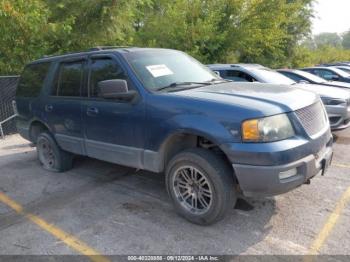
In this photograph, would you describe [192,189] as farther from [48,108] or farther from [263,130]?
[48,108]

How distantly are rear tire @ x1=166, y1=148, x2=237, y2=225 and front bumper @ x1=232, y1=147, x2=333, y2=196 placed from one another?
0.20 meters

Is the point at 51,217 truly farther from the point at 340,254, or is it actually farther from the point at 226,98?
the point at 340,254

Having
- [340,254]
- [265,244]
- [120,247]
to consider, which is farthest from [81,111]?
[340,254]

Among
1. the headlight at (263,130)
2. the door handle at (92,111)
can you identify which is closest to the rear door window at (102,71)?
the door handle at (92,111)

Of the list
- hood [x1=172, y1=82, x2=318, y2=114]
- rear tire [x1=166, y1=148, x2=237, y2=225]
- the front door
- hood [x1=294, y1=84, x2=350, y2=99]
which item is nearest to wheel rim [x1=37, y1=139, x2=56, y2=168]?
the front door

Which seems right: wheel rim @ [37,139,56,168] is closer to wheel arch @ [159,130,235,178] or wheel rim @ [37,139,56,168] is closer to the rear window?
the rear window

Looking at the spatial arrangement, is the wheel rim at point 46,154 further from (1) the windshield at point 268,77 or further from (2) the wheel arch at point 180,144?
(1) the windshield at point 268,77

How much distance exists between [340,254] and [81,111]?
140 inches

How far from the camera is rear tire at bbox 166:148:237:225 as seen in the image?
3480mm

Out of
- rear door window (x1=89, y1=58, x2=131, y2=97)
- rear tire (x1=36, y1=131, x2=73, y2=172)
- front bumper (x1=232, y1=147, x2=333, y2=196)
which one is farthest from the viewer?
rear tire (x1=36, y1=131, x2=73, y2=172)

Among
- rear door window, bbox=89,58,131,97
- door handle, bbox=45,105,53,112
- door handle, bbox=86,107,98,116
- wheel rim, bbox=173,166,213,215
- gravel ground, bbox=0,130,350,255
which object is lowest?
gravel ground, bbox=0,130,350,255

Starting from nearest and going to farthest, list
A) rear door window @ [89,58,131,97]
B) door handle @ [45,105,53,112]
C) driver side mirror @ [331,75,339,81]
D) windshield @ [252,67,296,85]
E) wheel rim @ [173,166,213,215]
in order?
1. wheel rim @ [173,166,213,215]
2. rear door window @ [89,58,131,97]
3. door handle @ [45,105,53,112]
4. windshield @ [252,67,296,85]
5. driver side mirror @ [331,75,339,81]

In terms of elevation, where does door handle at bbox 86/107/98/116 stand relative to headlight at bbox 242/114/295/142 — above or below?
below

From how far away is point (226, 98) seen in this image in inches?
141
